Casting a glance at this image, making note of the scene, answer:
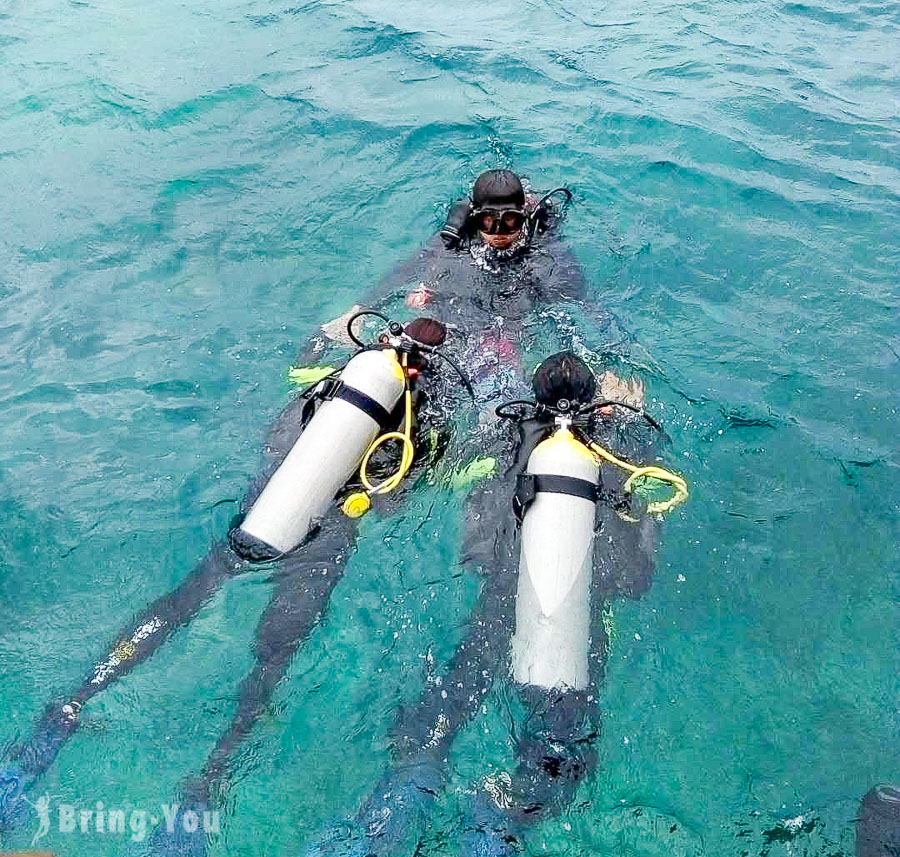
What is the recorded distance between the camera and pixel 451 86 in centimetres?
1019

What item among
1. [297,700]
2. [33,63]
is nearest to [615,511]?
[297,700]

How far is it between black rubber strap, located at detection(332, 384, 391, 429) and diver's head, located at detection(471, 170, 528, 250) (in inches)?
85.7

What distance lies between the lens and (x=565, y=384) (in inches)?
187

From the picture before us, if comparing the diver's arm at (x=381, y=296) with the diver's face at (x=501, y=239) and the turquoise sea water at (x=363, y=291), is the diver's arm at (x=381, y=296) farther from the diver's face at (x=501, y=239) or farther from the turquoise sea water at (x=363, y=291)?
the diver's face at (x=501, y=239)

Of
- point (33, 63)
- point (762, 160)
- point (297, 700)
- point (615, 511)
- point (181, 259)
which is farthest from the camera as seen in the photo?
point (33, 63)

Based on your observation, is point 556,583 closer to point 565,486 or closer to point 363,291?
point 565,486

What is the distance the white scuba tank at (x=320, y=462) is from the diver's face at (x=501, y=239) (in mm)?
2012

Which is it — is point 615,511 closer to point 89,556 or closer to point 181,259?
point 89,556

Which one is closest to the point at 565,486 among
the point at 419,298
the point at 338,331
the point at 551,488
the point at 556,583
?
the point at 551,488

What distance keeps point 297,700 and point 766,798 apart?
7.99 ft

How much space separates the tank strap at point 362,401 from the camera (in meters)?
4.74

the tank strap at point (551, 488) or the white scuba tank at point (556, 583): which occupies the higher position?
the tank strap at point (551, 488)
